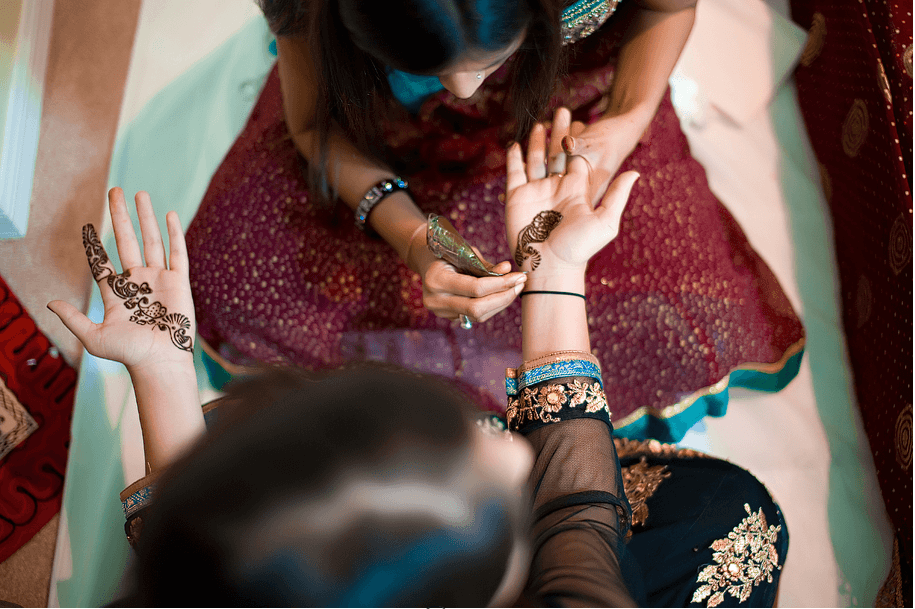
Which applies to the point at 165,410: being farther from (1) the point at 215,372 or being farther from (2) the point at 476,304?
(2) the point at 476,304

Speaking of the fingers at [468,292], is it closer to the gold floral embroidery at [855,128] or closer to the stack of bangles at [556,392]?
the stack of bangles at [556,392]

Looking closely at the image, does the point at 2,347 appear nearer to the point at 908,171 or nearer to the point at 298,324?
the point at 298,324

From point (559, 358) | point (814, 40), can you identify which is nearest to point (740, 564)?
point (559, 358)

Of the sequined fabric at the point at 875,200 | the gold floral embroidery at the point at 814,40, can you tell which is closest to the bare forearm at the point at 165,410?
the sequined fabric at the point at 875,200

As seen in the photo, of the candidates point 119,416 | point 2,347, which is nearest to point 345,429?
point 119,416

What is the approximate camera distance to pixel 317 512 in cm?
35

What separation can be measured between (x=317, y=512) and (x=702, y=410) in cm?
76

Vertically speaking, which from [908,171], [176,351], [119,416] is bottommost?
[908,171]

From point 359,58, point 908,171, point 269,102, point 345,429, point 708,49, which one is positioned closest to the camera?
point 345,429

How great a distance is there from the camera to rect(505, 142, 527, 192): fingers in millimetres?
789

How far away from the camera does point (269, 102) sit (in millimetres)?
1026

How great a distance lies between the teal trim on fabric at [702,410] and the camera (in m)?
0.91

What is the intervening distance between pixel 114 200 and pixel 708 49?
1120 millimetres

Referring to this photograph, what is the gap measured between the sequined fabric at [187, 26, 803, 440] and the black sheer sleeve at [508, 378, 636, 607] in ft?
0.94
